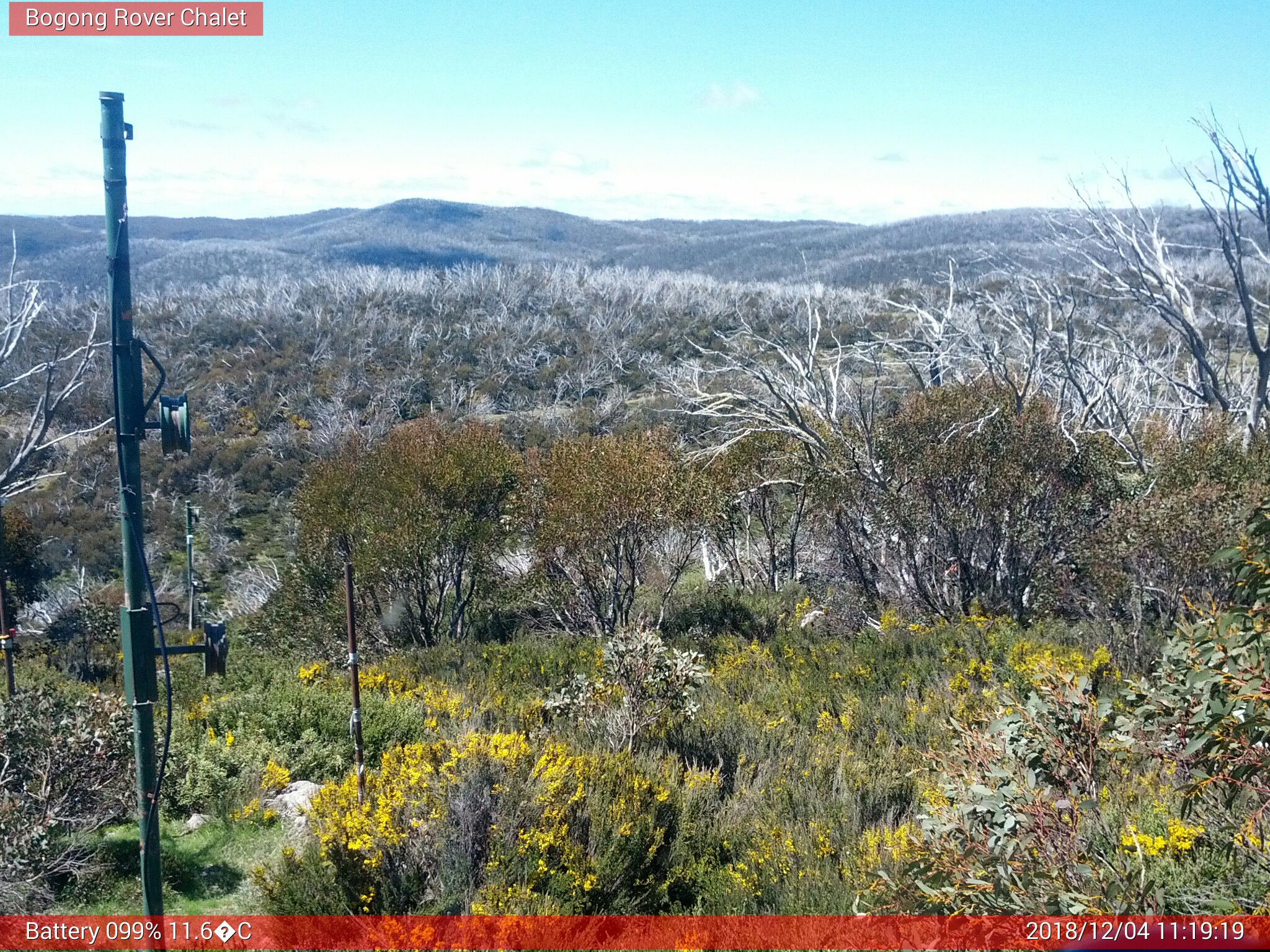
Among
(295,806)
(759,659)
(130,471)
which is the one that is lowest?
(759,659)

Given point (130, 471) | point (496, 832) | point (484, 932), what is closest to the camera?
point (130, 471)

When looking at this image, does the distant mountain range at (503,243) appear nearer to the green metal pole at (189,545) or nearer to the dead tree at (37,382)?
the dead tree at (37,382)

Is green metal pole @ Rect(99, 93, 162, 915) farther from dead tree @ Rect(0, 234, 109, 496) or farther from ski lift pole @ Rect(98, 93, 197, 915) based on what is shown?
dead tree @ Rect(0, 234, 109, 496)

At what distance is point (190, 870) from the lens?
208 inches

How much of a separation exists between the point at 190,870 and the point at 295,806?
0.82 m

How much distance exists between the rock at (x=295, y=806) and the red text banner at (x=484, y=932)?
36.3 inches

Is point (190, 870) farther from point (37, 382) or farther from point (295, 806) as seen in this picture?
point (37, 382)

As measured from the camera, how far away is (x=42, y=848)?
4.66 meters

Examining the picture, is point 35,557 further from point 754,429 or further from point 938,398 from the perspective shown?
point 938,398

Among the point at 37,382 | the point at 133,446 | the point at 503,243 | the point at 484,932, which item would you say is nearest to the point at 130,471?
the point at 133,446

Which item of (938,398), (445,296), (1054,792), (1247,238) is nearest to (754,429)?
(938,398)

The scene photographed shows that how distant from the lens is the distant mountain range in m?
76.1

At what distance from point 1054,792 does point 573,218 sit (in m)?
154

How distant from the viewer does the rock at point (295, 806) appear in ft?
18.4
